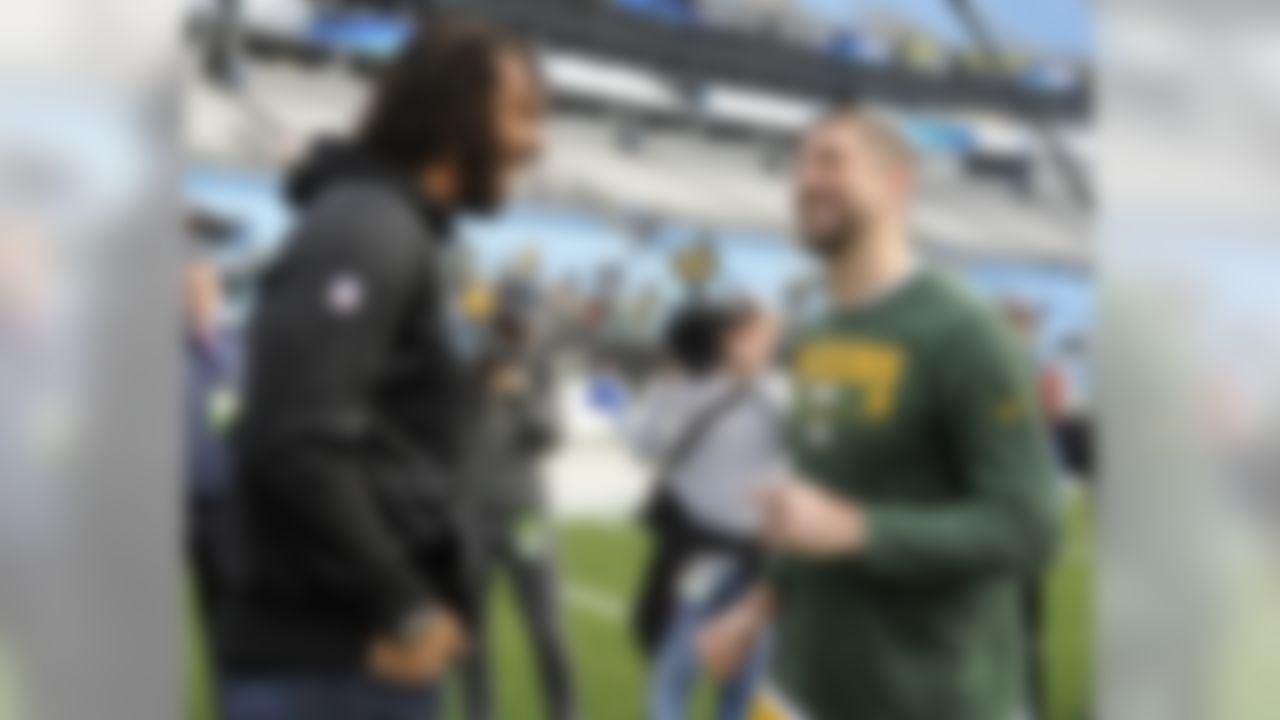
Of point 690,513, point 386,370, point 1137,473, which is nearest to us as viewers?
point 386,370

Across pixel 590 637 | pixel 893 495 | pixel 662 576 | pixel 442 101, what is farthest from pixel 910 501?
pixel 442 101

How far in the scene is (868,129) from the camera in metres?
2.04

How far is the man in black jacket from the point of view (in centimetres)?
182

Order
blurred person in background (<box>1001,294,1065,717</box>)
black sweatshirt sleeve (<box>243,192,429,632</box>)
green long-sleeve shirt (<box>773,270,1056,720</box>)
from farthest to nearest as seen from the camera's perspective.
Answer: blurred person in background (<box>1001,294,1065,717</box>) → green long-sleeve shirt (<box>773,270,1056,720</box>) → black sweatshirt sleeve (<box>243,192,429,632</box>)

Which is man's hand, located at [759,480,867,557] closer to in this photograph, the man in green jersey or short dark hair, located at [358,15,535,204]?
the man in green jersey

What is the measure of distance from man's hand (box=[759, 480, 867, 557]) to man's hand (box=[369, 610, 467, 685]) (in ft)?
1.48

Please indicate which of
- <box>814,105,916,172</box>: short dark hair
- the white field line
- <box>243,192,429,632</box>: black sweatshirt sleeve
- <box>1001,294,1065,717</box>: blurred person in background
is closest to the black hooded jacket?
<box>243,192,429,632</box>: black sweatshirt sleeve

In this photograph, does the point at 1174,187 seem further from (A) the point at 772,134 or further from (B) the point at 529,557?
(B) the point at 529,557

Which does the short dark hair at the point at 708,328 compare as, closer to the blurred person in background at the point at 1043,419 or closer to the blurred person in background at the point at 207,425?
the blurred person in background at the point at 1043,419

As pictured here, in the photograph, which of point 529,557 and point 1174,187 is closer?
point 529,557

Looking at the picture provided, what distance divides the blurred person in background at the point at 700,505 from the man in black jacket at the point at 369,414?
27cm

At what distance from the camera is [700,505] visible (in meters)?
1.98

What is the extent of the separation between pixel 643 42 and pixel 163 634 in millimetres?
1076

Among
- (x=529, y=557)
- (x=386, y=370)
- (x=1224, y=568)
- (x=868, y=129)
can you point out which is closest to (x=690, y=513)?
(x=529, y=557)
